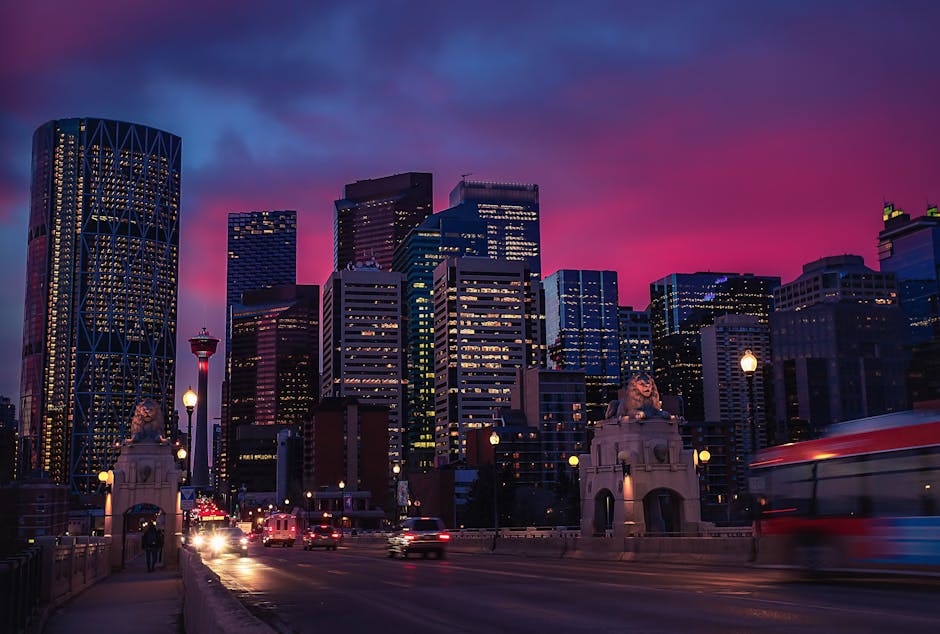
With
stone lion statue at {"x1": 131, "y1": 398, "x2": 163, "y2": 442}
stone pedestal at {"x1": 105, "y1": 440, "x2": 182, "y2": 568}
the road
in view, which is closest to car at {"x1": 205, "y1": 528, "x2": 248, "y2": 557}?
stone pedestal at {"x1": 105, "y1": 440, "x2": 182, "y2": 568}

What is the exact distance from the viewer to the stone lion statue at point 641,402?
64075mm

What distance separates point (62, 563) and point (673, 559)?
20.0 metres

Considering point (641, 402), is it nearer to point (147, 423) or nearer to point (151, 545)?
point (147, 423)

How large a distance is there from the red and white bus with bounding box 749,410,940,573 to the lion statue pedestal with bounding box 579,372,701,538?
32410 mm

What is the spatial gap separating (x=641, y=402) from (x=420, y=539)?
27702mm

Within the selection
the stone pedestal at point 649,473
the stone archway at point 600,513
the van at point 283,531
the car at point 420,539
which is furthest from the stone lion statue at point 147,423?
the stone archway at point 600,513

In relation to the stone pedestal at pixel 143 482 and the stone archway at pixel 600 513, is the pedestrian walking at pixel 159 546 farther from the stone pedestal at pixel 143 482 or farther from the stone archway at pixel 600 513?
the stone archway at pixel 600 513

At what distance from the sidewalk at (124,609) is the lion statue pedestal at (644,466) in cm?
3403

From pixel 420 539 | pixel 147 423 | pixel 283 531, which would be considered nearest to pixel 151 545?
pixel 420 539

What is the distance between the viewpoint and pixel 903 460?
2272 cm

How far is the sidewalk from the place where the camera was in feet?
62.3

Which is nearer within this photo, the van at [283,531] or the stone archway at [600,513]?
the stone archway at [600,513]

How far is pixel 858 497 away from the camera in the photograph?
23828mm

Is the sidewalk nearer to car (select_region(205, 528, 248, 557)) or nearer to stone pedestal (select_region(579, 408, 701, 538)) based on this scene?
car (select_region(205, 528, 248, 557))
